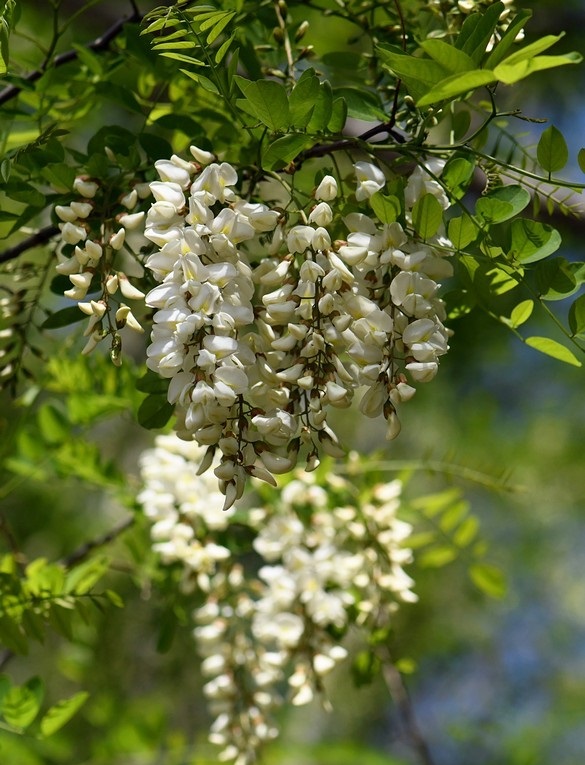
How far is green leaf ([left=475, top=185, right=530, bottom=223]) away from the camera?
1.48 ft

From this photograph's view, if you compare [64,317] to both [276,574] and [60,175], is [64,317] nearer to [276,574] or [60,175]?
[60,175]

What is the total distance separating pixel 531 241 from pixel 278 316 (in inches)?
5.4

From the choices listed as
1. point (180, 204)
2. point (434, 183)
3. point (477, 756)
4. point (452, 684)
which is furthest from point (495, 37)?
point (452, 684)

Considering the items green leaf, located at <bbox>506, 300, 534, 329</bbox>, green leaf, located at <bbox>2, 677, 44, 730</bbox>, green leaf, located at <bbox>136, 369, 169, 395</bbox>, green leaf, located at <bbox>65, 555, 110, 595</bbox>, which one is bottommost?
green leaf, located at <bbox>2, 677, 44, 730</bbox>

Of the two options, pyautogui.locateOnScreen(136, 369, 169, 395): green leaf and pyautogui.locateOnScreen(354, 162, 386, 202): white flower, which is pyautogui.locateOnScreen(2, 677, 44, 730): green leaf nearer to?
pyautogui.locateOnScreen(136, 369, 169, 395): green leaf

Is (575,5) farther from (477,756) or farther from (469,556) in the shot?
(477,756)

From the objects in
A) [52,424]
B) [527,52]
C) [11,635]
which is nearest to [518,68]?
[527,52]

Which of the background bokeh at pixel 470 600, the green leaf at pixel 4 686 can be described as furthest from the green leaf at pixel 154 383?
the background bokeh at pixel 470 600

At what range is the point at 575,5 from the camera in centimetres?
198

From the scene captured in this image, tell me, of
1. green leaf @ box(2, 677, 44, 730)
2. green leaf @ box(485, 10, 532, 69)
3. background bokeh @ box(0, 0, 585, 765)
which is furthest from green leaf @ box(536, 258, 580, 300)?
background bokeh @ box(0, 0, 585, 765)

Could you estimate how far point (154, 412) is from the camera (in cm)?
51

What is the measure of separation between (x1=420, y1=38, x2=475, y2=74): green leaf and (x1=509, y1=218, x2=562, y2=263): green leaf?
94mm

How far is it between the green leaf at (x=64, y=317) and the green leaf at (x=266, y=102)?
0.57 feet

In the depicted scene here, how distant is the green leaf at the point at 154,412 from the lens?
1.68 ft
